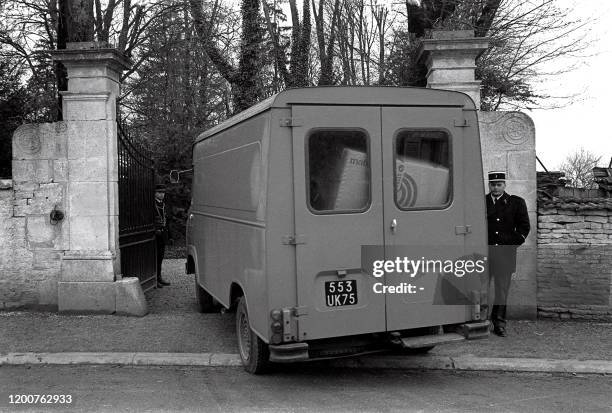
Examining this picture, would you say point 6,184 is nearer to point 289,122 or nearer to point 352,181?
point 289,122

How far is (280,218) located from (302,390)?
5.24ft

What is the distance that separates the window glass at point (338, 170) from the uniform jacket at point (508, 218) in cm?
254

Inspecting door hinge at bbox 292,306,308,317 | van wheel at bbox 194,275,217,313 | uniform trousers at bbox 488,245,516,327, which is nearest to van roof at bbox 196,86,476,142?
door hinge at bbox 292,306,308,317

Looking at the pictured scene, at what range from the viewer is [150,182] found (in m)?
10.5

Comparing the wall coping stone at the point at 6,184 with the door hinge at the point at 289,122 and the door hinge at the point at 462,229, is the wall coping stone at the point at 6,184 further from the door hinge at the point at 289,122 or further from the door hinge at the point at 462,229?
the door hinge at the point at 462,229

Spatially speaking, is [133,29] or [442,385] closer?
[442,385]

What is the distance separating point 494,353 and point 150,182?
6.54 meters

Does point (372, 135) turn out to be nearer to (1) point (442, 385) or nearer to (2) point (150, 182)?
(1) point (442, 385)

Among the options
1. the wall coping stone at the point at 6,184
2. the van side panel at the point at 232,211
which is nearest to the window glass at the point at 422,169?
the van side panel at the point at 232,211

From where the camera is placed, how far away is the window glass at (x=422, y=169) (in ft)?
17.3

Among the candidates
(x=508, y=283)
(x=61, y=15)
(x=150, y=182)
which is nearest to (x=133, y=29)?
(x=61, y=15)

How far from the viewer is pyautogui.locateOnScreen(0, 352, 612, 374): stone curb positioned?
603cm

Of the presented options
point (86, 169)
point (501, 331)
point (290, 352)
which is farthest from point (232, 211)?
point (501, 331)

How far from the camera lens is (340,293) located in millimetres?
5113
